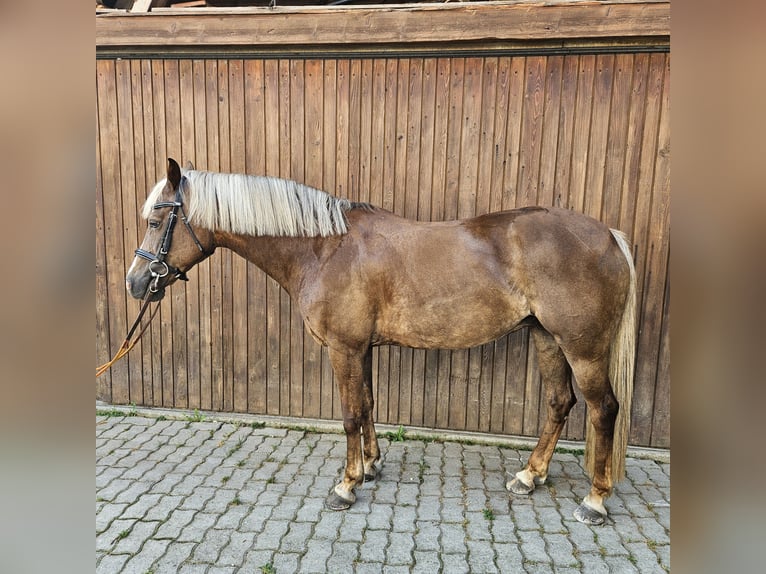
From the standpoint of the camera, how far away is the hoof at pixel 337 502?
2.75 m

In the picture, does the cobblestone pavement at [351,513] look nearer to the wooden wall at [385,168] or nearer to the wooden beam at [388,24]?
the wooden wall at [385,168]

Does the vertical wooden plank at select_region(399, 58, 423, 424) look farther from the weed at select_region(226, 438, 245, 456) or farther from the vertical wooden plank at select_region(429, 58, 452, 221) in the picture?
the weed at select_region(226, 438, 245, 456)

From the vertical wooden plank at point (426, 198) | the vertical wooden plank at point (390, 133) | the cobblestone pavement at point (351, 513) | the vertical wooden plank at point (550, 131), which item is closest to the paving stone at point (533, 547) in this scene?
the cobblestone pavement at point (351, 513)

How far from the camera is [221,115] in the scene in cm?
375

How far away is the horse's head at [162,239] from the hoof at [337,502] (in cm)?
172

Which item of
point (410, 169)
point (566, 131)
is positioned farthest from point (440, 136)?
point (566, 131)

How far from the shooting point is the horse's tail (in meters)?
2.70

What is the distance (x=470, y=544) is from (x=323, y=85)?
3448 millimetres

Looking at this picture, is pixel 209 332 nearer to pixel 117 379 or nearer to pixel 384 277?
pixel 117 379

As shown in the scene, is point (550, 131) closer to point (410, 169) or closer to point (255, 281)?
point (410, 169)

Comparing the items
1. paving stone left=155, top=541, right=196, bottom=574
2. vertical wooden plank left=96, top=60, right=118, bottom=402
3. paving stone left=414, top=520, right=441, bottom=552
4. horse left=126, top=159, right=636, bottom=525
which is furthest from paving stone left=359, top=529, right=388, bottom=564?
vertical wooden plank left=96, top=60, right=118, bottom=402

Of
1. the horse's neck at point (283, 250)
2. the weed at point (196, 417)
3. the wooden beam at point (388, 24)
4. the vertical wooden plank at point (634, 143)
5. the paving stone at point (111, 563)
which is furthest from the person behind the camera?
the weed at point (196, 417)

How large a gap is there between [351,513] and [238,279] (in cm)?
216
